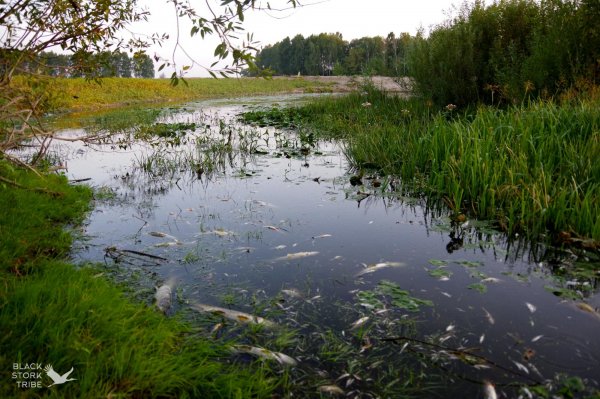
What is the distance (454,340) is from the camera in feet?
9.88

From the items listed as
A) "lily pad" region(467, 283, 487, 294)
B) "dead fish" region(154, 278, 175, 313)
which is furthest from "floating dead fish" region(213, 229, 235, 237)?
"lily pad" region(467, 283, 487, 294)

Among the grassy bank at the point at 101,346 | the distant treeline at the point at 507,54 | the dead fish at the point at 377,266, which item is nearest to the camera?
the grassy bank at the point at 101,346

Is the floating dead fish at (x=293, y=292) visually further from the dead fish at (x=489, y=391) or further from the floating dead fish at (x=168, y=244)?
the floating dead fish at (x=168, y=244)

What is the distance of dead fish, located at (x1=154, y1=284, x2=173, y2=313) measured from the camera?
11.5 ft

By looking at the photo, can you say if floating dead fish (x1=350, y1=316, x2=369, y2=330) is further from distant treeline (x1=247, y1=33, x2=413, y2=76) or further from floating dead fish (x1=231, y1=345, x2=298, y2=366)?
distant treeline (x1=247, y1=33, x2=413, y2=76)

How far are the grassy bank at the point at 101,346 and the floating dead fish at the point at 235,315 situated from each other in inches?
12.1

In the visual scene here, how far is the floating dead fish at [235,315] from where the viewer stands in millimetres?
3310

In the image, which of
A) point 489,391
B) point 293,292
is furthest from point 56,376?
point 489,391

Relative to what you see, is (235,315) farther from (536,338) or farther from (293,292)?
(536,338)

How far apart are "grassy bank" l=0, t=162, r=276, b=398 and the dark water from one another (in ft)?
1.44

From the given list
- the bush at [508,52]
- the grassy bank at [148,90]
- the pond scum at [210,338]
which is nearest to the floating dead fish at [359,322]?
the pond scum at [210,338]

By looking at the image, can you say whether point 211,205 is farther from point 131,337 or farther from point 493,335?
point 493,335

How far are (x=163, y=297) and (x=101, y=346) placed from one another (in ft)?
3.38

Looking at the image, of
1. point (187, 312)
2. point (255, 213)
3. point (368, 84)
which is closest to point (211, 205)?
point (255, 213)
